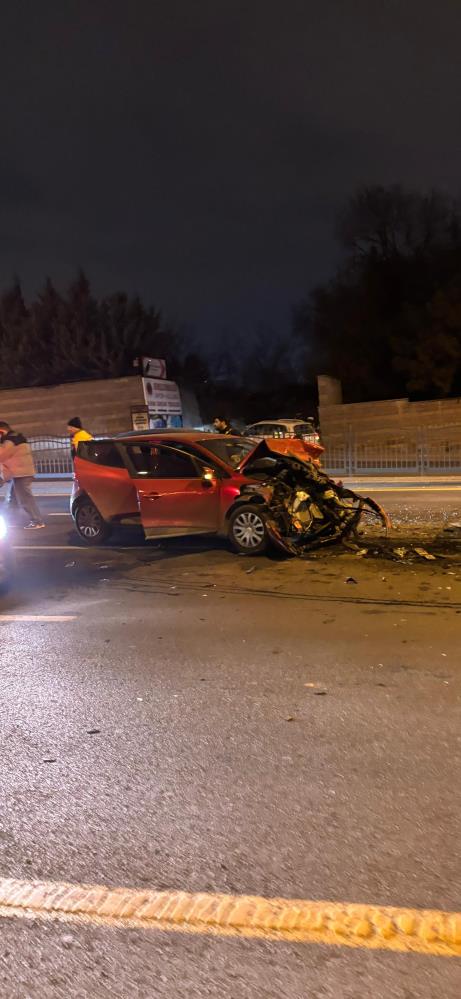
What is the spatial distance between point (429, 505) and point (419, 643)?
27.2 ft

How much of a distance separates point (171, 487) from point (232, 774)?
20.3 feet

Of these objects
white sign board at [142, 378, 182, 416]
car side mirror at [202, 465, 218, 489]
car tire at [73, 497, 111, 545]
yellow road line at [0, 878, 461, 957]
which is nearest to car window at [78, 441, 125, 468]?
car tire at [73, 497, 111, 545]

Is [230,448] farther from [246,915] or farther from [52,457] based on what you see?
[52,457]

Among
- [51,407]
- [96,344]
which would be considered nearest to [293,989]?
[51,407]

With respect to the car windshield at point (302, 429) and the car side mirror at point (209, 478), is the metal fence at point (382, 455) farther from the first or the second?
the car side mirror at point (209, 478)

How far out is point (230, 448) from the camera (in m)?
10.3

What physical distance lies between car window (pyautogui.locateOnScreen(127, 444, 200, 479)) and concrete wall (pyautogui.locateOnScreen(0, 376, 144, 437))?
19.7m

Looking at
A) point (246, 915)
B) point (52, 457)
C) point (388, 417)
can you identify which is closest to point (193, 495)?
point (246, 915)

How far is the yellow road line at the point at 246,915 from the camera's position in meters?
2.56

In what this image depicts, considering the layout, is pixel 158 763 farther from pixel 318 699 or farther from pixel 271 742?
pixel 318 699

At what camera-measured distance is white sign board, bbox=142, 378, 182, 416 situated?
96.2 feet

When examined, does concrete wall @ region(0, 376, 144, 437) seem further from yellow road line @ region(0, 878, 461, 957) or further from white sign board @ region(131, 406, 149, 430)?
yellow road line @ region(0, 878, 461, 957)

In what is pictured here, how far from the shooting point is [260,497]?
9352 mm

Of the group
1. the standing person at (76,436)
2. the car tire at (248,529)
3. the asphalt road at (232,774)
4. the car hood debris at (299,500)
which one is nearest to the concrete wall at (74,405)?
the standing person at (76,436)
